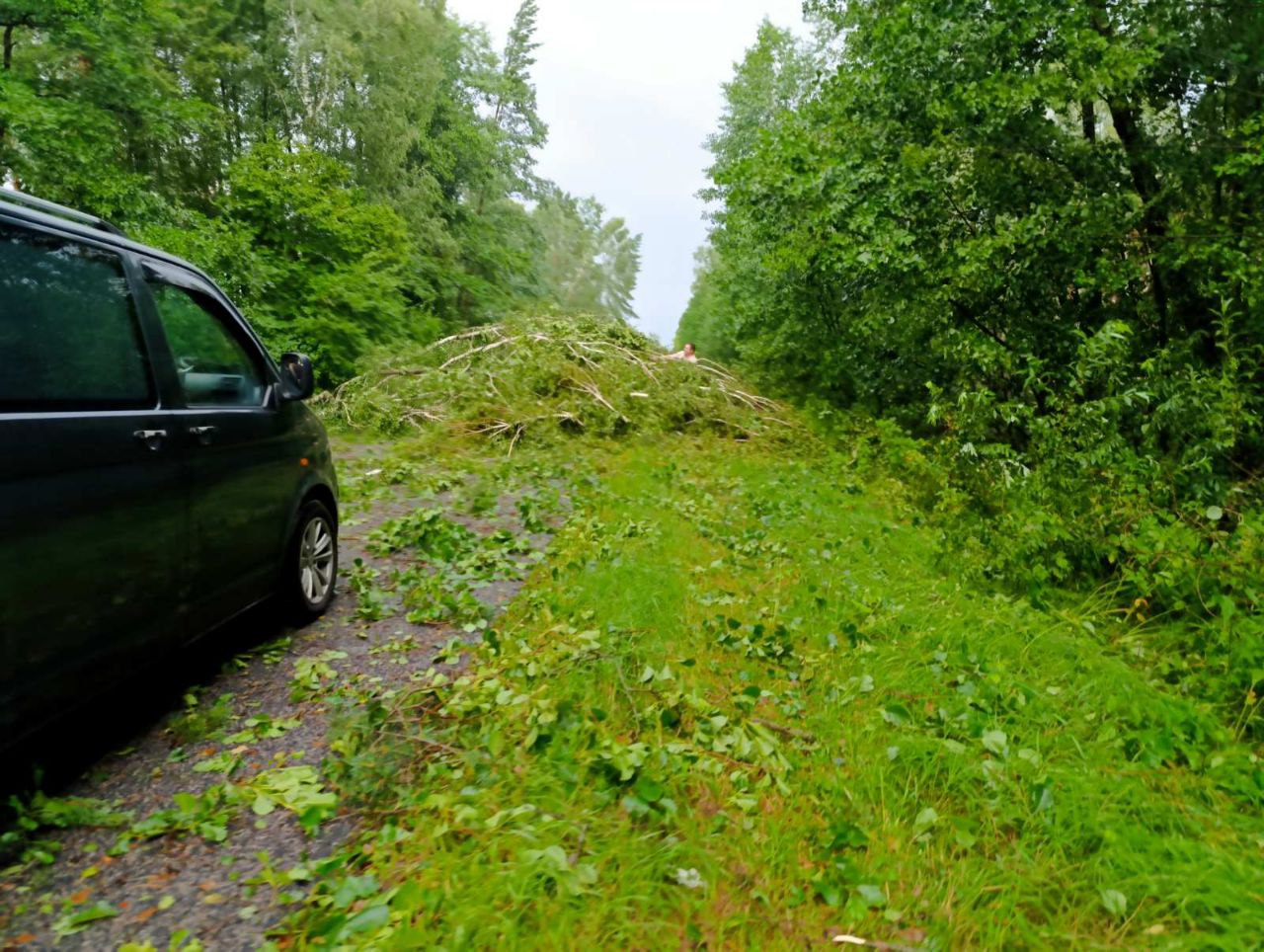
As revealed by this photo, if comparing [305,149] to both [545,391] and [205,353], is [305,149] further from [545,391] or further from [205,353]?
[205,353]

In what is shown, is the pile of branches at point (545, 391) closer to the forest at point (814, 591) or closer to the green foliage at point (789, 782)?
the forest at point (814, 591)

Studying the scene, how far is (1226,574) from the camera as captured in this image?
431 cm

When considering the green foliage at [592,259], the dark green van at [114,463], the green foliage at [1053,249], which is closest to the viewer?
the dark green van at [114,463]

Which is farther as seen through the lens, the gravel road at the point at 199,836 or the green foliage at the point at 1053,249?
the green foliage at the point at 1053,249

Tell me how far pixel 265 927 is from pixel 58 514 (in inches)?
56.6

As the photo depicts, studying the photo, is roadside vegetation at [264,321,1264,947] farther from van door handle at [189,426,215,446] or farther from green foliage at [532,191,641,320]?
green foliage at [532,191,641,320]

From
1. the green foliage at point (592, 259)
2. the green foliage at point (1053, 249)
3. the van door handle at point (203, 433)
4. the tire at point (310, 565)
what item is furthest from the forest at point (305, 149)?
the green foliage at point (592, 259)

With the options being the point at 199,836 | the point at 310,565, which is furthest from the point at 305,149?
the point at 199,836

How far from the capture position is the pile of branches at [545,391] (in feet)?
36.6

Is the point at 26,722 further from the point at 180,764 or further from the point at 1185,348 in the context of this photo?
the point at 1185,348

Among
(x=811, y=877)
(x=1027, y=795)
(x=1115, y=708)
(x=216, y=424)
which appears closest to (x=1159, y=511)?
(x=1115, y=708)

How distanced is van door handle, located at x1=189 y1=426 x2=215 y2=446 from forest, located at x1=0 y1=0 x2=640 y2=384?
1170 cm

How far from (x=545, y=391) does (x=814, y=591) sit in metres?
7.83

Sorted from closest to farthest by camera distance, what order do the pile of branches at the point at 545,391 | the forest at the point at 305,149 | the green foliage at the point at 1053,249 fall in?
the green foliage at the point at 1053,249
the pile of branches at the point at 545,391
the forest at the point at 305,149
